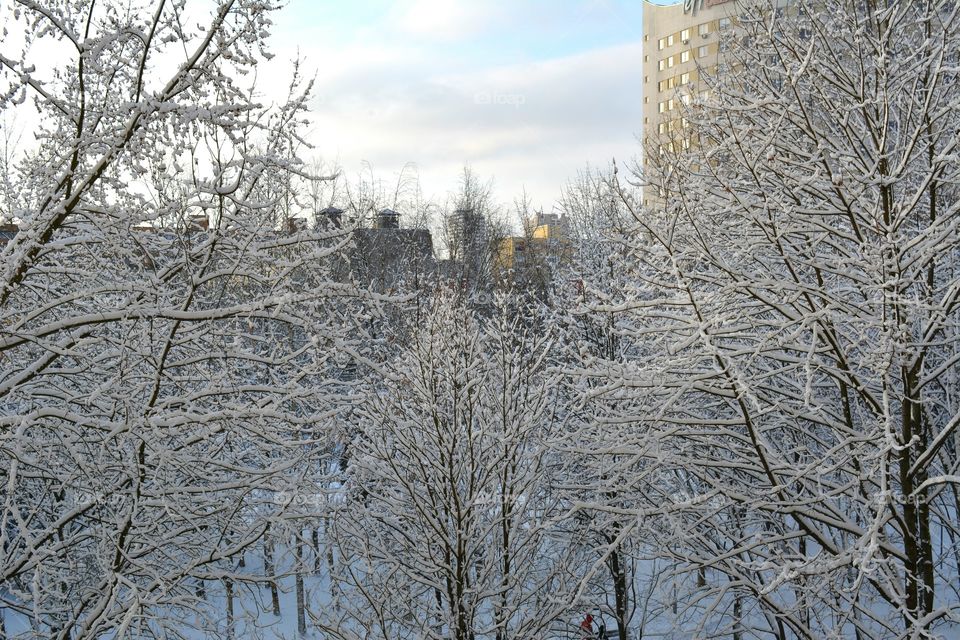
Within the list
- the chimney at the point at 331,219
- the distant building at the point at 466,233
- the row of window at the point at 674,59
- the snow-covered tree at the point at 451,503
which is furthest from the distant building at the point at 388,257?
the row of window at the point at 674,59

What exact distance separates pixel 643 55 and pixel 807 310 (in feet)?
192

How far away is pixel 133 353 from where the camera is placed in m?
4.99

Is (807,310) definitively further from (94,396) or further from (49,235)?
(49,235)

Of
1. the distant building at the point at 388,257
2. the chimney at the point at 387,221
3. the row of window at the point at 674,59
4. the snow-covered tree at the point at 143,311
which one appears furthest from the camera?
the row of window at the point at 674,59

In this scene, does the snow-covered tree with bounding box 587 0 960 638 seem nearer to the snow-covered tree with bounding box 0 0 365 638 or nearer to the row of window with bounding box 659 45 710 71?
the snow-covered tree with bounding box 0 0 365 638

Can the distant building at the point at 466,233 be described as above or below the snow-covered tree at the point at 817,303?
above

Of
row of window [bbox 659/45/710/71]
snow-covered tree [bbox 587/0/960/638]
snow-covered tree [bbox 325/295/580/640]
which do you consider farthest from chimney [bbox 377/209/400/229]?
row of window [bbox 659/45/710/71]

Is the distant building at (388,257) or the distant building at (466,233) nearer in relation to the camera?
the distant building at (388,257)

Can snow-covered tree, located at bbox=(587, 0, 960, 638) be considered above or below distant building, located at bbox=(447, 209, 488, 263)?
below

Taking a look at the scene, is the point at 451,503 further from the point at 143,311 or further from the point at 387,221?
the point at 387,221

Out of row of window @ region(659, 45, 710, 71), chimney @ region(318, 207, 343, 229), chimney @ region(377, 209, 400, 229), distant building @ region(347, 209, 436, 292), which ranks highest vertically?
row of window @ region(659, 45, 710, 71)

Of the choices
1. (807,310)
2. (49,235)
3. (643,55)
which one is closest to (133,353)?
(49,235)

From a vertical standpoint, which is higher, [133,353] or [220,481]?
[133,353]

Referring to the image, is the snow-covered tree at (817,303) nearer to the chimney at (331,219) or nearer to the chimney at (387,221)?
the chimney at (331,219)
